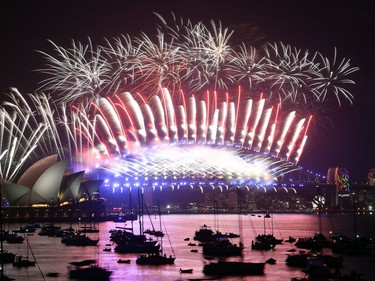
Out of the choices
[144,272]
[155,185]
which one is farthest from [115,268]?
[155,185]

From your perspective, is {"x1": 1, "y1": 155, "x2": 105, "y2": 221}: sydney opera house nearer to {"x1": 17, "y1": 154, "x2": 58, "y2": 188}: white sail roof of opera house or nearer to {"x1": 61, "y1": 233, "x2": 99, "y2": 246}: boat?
{"x1": 17, "y1": 154, "x2": 58, "y2": 188}: white sail roof of opera house

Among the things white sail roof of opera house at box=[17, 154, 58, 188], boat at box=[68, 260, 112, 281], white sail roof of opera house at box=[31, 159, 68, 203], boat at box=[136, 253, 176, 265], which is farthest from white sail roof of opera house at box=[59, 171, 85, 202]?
boat at box=[68, 260, 112, 281]

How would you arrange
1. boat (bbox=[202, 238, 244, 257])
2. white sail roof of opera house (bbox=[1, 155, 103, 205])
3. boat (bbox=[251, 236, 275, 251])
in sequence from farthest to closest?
1. white sail roof of opera house (bbox=[1, 155, 103, 205])
2. boat (bbox=[251, 236, 275, 251])
3. boat (bbox=[202, 238, 244, 257])

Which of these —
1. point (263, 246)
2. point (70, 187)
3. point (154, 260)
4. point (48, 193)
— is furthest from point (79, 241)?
point (70, 187)

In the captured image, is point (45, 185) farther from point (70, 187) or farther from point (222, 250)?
point (222, 250)

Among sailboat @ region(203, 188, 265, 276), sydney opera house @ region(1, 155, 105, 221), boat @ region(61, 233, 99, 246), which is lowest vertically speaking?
sailboat @ region(203, 188, 265, 276)

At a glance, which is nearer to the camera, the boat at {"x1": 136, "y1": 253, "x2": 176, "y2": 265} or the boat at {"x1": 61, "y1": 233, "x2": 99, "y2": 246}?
the boat at {"x1": 136, "y1": 253, "x2": 176, "y2": 265}

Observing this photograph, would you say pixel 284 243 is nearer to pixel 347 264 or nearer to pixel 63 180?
pixel 347 264

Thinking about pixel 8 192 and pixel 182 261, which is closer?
pixel 182 261

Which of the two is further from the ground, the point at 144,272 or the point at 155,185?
the point at 155,185
